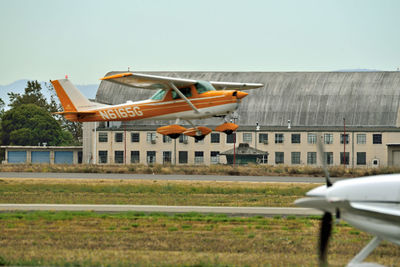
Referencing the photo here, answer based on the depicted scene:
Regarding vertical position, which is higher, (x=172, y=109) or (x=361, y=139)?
(x=172, y=109)

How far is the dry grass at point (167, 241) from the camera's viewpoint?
52.0 ft

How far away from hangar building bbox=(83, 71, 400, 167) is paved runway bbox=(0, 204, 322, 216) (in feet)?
161

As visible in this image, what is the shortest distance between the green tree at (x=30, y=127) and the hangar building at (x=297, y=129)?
83.7ft

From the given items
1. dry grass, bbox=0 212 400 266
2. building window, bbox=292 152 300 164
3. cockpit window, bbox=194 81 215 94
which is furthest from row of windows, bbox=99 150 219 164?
dry grass, bbox=0 212 400 266

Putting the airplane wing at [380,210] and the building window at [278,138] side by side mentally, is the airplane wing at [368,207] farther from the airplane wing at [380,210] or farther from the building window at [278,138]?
the building window at [278,138]

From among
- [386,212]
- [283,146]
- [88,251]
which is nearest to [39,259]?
[88,251]

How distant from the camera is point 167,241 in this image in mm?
19234

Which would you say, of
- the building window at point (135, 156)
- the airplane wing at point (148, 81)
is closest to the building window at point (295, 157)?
the building window at point (135, 156)

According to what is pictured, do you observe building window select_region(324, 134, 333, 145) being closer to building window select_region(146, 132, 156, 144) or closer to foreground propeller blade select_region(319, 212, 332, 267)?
building window select_region(146, 132, 156, 144)

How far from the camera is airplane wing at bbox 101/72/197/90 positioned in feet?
114

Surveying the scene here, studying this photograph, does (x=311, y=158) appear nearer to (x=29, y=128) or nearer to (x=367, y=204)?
(x=29, y=128)

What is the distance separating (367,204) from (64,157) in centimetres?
8657

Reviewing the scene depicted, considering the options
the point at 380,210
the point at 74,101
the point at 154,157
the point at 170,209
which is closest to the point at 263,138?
the point at 154,157

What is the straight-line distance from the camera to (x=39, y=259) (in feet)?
51.4
